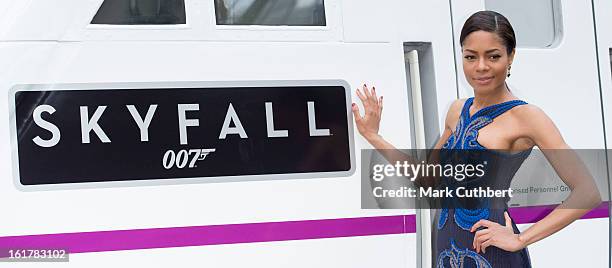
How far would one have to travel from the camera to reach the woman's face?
3086 millimetres

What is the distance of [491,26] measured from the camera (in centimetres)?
312

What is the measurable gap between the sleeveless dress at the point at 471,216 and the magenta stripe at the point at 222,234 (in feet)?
0.38

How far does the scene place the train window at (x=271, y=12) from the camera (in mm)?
2967

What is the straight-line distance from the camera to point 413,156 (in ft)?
10.2

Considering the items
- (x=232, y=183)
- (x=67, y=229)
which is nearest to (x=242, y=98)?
(x=232, y=183)

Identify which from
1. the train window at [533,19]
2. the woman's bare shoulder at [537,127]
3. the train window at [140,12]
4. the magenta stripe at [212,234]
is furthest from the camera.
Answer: the train window at [533,19]

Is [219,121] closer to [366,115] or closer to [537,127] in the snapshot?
[366,115]

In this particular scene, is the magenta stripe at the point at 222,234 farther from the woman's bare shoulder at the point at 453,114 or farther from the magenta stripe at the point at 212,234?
the woman's bare shoulder at the point at 453,114

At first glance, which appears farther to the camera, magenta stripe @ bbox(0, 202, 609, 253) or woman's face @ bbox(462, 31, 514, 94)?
woman's face @ bbox(462, 31, 514, 94)

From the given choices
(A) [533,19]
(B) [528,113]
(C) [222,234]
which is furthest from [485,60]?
(C) [222,234]

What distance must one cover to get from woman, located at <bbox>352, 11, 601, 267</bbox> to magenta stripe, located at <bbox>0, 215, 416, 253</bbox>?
22 cm

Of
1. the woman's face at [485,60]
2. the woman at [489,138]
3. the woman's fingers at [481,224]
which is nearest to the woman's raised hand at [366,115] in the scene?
the woman at [489,138]

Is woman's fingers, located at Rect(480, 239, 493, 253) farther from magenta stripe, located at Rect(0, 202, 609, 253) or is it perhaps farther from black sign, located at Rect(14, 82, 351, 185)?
black sign, located at Rect(14, 82, 351, 185)

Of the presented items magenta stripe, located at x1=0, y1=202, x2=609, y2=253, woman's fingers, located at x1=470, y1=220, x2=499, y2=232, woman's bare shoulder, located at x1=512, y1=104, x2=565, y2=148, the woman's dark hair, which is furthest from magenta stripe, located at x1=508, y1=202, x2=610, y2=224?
the woman's dark hair
